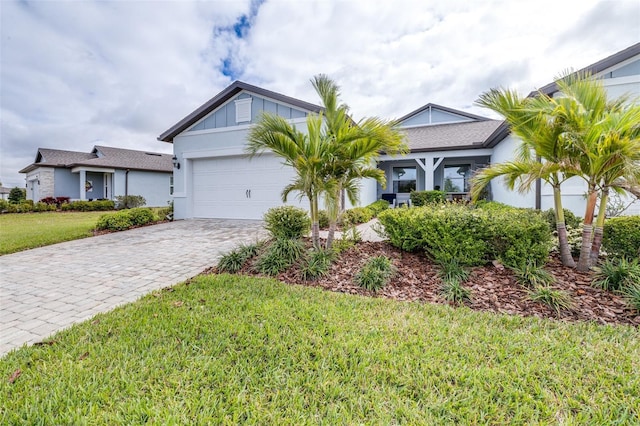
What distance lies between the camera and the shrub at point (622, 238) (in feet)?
13.9

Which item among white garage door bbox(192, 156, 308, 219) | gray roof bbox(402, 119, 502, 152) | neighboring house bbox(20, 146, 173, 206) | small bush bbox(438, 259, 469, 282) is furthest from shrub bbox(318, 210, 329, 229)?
neighboring house bbox(20, 146, 173, 206)

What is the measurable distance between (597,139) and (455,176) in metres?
12.8

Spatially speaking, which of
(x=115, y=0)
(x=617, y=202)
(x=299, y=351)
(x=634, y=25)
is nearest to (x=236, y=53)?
(x=115, y=0)

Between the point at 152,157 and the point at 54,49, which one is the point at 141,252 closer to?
the point at 54,49

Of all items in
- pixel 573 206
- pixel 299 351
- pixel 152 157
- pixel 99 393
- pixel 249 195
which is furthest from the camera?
pixel 152 157

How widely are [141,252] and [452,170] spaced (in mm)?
15139

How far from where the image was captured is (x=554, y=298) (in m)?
3.40

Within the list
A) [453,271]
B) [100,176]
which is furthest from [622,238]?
[100,176]

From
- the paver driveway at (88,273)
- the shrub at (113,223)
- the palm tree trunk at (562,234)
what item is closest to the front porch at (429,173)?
the palm tree trunk at (562,234)

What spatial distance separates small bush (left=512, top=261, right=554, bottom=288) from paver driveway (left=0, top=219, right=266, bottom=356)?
16.4 ft

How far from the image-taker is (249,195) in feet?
39.4

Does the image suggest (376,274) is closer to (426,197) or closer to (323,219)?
(323,219)

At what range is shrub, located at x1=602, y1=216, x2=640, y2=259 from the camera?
13.9ft

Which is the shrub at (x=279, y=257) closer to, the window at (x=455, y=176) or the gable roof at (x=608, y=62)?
the gable roof at (x=608, y=62)
